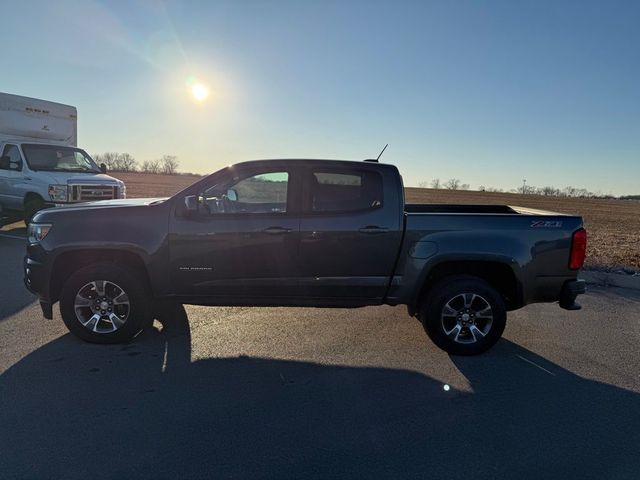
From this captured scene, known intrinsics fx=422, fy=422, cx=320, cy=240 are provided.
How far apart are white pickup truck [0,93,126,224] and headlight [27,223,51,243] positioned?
651 cm

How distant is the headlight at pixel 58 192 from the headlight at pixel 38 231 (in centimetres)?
653

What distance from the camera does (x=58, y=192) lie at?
394 inches

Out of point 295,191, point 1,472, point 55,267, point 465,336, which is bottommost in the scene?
point 1,472

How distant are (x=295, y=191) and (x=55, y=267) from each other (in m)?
2.55

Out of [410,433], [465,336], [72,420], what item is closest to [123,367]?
[72,420]

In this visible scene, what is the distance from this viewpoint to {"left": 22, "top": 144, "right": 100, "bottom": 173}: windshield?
10445 millimetres

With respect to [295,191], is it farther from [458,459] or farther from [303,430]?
[458,459]

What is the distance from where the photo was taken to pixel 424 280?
425cm

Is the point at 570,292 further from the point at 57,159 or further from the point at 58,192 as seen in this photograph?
the point at 57,159

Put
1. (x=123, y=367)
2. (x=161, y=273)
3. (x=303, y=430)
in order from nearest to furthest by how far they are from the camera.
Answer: (x=303, y=430)
(x=123, y=367)
(x=161, y=273)

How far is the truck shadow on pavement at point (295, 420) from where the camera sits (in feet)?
8.49

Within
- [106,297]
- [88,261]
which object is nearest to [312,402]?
[106,297]

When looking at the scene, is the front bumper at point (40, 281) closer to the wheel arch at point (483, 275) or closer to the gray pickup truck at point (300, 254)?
the gray pickup truck at point (300, 254)

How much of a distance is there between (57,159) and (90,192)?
1.59m
